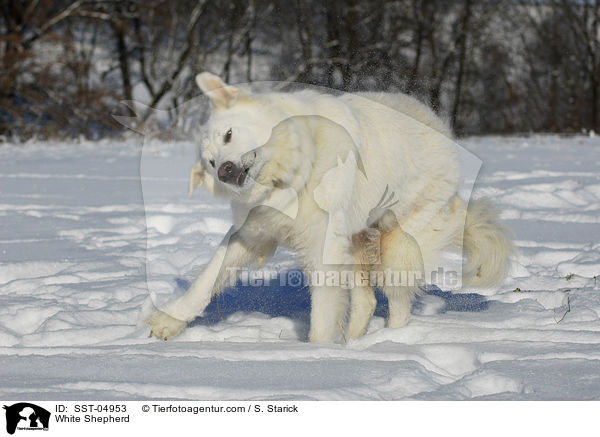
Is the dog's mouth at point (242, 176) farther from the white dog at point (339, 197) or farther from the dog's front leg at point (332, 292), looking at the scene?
the dog's front leg at point (332, 292)

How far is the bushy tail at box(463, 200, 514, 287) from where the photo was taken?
3.50m

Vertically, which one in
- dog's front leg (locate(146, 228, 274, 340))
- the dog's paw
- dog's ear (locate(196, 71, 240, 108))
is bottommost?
the dog's paw

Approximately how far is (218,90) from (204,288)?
0.91 metres

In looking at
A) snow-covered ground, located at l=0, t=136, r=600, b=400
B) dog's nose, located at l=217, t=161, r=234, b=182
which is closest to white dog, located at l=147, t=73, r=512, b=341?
dog's nose, located at l=217, t=161, r=234, b=182

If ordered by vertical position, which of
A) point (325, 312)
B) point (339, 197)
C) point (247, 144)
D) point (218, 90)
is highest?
point (218, 90)

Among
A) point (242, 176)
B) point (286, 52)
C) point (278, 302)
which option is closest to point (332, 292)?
point (242, 176)

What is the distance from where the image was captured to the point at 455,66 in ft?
58.1

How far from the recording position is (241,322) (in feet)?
11.2

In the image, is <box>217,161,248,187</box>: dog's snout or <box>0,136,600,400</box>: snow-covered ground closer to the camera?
<box>0,136,600,400</box>: snow-covered ground

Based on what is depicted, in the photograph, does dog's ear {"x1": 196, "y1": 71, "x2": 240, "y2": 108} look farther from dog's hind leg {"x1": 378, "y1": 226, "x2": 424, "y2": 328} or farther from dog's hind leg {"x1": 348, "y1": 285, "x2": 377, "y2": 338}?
dog's hind leg {"x1": 348, "y1": 285, "x2": 377, "y2": 338}
